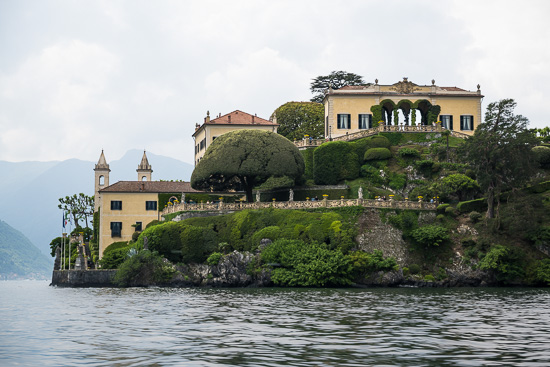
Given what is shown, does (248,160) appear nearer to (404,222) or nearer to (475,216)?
(404,222)

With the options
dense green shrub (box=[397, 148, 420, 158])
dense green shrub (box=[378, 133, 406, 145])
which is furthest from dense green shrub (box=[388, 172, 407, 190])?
dense green shrub (box=[378, 133, 406, 145])

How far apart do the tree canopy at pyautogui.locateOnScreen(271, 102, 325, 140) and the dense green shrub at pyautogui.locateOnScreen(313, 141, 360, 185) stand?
2008 cm

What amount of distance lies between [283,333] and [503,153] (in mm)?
41569

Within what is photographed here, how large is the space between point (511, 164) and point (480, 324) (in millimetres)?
36058

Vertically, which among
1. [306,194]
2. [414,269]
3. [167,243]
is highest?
[306,194]

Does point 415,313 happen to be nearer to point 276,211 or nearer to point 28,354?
point 28,354

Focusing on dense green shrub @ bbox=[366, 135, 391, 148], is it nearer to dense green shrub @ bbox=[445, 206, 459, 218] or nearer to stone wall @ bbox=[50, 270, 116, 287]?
dense green shrub @ bbox=[445, 206, 459, 218]

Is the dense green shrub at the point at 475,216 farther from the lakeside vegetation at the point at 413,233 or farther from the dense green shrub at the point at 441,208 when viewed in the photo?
the dense green shrub at the point at 441,208

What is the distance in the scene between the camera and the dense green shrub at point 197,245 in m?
67.6

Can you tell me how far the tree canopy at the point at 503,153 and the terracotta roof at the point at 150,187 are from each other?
128 ft

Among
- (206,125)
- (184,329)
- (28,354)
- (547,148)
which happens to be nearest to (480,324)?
(184,329)

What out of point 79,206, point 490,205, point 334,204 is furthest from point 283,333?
point 79,206

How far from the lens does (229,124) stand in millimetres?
96250

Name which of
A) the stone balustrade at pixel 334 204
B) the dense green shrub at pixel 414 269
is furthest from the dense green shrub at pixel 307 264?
the stone balustrade at pixel 334 204
